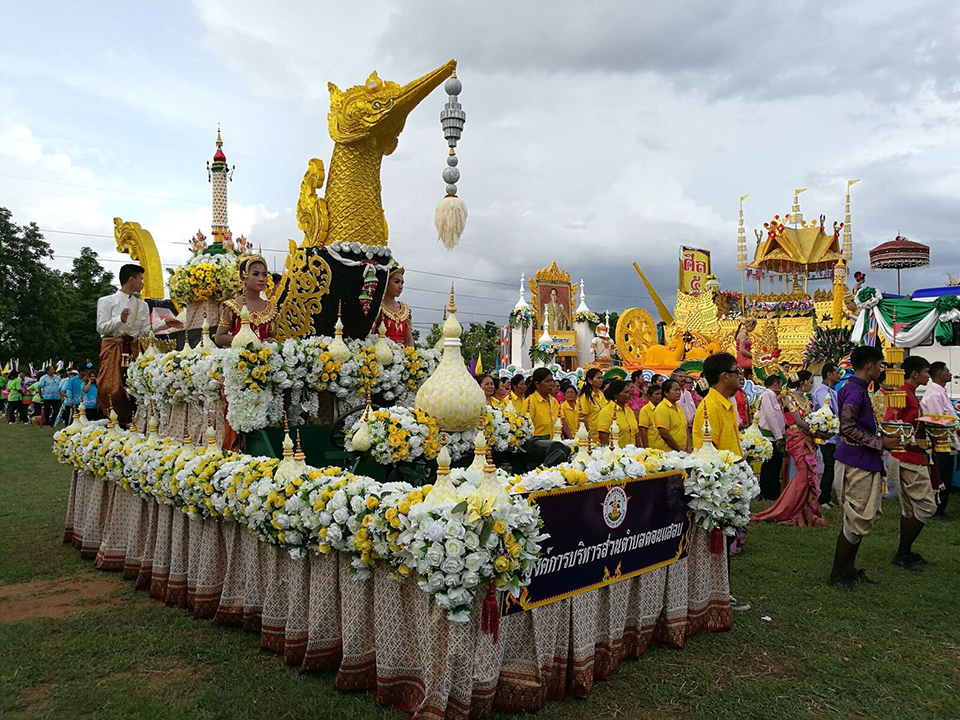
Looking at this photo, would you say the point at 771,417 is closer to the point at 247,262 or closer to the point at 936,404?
the point at 936,404

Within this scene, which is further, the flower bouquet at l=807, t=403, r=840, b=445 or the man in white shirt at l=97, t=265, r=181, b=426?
the flower bouquet at l=807, t=403, r=840, b=445

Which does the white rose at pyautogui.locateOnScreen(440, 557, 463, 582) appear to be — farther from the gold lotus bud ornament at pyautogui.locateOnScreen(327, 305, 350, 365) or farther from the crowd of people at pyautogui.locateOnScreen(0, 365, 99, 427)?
the crowd of people at pyautogui.locateOnScreen(0, 365, 99, 427)

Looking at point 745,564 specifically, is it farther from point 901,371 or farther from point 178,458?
point 178,458

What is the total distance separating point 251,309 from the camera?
5.83m

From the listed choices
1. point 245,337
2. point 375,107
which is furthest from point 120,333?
point 375,107

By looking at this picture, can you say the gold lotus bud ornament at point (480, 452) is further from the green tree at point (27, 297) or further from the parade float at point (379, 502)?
the green tree at point (27, 297)

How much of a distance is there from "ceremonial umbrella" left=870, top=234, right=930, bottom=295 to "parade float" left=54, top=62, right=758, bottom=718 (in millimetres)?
18439

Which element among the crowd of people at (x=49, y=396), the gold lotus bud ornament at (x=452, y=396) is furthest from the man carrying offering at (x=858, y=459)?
the crowd of people at (x=49, y=396)

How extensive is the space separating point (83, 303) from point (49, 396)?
15748mm

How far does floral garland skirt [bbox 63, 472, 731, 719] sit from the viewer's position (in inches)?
135

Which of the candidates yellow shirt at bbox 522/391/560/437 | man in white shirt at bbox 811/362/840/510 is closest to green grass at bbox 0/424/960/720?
yellow shirt at bbox 522/391/560/437

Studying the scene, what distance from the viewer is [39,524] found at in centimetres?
827

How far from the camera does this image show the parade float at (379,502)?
3.42 meters

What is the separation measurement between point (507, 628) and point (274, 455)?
2.39m
